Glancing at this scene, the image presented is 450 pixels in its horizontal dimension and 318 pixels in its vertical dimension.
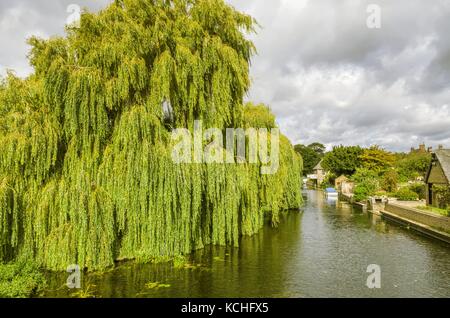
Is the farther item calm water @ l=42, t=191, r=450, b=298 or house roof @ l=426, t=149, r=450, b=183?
house roof @ l=426, t=149, r=450, b=183

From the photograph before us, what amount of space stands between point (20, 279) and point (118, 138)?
4994 millimetres

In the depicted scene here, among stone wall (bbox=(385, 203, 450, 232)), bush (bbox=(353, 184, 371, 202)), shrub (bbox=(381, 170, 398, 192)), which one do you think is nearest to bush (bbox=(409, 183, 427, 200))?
shrub (bbox=(381, 170, 398, 192))

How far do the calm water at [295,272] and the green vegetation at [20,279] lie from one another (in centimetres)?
53

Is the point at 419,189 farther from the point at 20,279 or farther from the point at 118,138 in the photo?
the point at 20,279

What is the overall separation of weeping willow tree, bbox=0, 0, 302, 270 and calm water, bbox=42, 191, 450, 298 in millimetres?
761

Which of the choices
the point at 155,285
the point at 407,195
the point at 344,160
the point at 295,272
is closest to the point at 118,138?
the point at 155,285

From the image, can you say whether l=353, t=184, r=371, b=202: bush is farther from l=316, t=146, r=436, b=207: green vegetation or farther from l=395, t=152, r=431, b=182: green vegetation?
l=395, t=152, r=431, b=182: green vegetation

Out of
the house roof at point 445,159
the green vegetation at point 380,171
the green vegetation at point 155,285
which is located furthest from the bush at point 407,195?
the green vegetation at point 155,285

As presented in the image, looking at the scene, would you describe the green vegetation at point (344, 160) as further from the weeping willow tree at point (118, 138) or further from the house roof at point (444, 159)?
the weeping willow tree at point (118, 138)

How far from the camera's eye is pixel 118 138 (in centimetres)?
1063

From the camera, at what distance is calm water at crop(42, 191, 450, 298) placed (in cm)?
946
